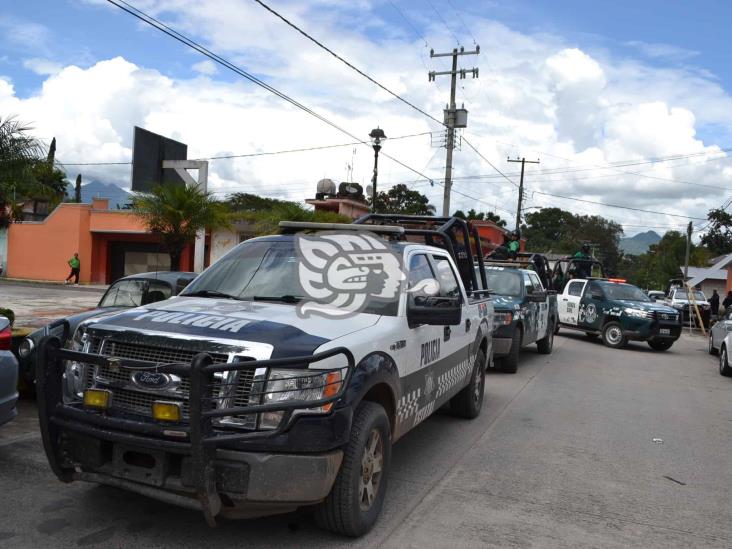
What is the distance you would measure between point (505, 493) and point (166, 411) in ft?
9.18

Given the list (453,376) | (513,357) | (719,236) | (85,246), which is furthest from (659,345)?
(719,236)

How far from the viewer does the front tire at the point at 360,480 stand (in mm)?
3840

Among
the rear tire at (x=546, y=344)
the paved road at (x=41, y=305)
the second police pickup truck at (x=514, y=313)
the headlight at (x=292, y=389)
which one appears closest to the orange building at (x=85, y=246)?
the paved road at (x=41, y=305)

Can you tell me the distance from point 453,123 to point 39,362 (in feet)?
85.9

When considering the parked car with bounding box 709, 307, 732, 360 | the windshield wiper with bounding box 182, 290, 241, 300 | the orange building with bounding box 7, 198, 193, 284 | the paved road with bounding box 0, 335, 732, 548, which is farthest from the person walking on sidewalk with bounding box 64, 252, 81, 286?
the windshield wiper with bounding box 182, 290, 241, 300

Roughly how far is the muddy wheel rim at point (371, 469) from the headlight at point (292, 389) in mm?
580

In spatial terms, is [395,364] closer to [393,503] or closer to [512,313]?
[393,503]

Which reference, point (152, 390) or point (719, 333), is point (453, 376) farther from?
point (719, 333)

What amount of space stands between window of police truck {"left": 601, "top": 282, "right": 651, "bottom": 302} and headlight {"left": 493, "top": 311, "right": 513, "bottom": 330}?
7198 millimetres

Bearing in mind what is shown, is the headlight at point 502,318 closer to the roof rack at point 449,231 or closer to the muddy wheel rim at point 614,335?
the roof rack at point 449,231

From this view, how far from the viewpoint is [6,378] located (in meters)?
4.78

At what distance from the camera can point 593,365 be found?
13.3 metres

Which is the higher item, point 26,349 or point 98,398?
point 98,398

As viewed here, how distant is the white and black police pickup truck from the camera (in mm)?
3438
